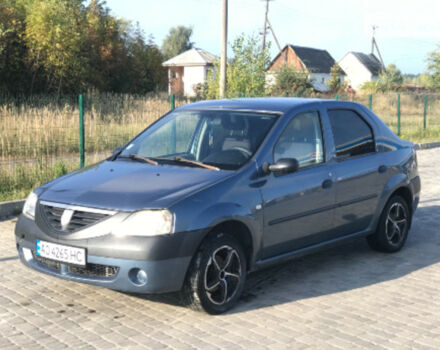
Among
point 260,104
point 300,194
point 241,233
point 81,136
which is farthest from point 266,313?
point 81,136

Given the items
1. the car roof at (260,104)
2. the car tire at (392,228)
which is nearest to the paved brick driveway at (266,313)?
the car tire at (392,228)

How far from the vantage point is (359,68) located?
90.1 meters

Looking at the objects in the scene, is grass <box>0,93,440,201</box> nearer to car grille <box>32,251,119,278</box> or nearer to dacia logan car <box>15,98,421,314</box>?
dacia logan car <box>15,98,421,314</box>

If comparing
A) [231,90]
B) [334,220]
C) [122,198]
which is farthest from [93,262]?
[231,90]

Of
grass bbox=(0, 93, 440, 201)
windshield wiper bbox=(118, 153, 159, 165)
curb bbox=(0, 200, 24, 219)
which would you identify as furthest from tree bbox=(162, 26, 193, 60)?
windshield wiper bbox=(118, 153, 159, 165)

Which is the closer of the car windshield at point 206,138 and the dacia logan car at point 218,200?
the dacia logan car at point 218,200

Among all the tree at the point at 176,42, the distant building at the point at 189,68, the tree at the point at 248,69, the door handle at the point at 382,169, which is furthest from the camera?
the tree at the point at 176,42

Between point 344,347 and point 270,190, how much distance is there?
1.50m

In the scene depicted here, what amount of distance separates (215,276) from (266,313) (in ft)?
1.72

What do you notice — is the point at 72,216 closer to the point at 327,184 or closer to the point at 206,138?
the point at 206,138

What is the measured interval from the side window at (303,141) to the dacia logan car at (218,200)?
12mm

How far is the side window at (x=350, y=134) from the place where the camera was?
6.23 meters

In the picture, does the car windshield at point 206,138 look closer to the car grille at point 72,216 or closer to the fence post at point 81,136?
the car grille at point 72,216

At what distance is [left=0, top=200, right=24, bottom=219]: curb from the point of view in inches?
353
